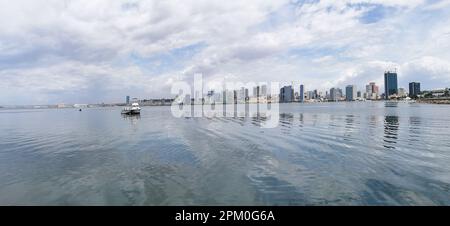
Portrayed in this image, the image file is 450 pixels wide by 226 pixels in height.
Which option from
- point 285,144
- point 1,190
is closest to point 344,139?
point 285,144

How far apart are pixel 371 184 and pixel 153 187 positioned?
11.6 m

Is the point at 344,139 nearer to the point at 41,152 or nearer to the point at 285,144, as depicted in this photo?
the point at 285,144

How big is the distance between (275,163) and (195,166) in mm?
5697

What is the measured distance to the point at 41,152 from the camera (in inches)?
1095

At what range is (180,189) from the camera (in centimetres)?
1474

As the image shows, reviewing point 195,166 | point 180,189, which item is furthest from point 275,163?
point 180,189

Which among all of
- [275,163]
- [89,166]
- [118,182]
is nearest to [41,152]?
[89,166]

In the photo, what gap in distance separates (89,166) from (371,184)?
18.8 meters

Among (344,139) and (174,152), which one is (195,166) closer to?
(174,152)
